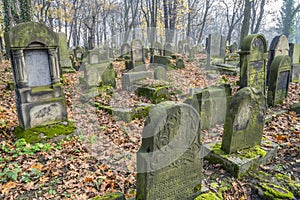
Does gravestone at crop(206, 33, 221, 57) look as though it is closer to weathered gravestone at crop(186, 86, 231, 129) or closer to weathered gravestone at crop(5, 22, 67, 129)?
weathered gravestone at crop(186, 86, 231, 129)

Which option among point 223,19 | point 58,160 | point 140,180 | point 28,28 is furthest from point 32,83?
point 223,19

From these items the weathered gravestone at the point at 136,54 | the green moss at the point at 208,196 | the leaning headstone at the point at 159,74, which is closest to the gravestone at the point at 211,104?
the green moss at the point at 208,196

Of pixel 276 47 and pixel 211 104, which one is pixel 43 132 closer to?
pixel 211 104

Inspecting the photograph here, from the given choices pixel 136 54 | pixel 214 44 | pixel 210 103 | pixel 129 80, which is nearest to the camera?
pixel 210 103

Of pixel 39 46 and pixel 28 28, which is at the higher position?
pixel 28 28

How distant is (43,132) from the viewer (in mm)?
5141

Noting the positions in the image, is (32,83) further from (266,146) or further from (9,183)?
(266,146)

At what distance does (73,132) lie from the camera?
18.0 feet

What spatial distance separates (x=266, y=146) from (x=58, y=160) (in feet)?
13.6

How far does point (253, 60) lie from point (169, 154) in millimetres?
5447

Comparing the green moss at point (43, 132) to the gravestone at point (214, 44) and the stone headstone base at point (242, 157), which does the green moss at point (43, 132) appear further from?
the gravestone at point (214, 44)

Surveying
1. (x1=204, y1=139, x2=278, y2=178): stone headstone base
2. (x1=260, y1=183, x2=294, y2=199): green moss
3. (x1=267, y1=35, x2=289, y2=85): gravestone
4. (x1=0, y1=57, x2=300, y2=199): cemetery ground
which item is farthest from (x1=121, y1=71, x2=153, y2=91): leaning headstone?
(x1=260, y1=183, x2=294, y2=199): green moss

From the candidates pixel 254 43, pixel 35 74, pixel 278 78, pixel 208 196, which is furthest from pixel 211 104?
pixel 35 74

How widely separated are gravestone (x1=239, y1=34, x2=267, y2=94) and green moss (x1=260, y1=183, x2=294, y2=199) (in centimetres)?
413
